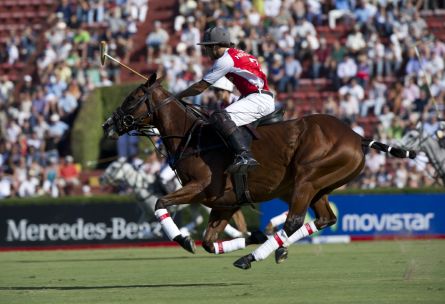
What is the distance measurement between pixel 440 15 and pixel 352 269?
14.1 metres

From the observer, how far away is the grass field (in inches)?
404

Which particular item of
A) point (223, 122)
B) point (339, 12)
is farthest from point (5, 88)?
point (223, 122)

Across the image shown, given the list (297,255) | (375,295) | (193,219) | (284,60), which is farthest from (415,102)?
(375,295)

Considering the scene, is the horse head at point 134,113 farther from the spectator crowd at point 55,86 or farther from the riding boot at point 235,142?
the spectator crowd at point 55,86

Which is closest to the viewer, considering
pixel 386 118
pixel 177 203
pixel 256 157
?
pixel 177 203

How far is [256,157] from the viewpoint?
12.0m

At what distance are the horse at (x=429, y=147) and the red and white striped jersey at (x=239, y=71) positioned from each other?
22.0ft

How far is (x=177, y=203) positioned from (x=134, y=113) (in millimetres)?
1171

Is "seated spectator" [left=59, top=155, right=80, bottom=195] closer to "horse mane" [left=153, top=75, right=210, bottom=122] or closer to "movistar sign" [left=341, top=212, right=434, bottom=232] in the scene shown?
"movistar sign" [left=341, top=212, right=434, bottom=232]

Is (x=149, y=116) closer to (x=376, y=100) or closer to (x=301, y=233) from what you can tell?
(x=301, y=233)

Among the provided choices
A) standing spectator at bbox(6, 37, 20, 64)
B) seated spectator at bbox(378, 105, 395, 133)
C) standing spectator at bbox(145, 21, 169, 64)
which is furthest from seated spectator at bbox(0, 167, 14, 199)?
seated spectator at bbox(378, 105, 395, 133)

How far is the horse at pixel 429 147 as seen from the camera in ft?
60.4

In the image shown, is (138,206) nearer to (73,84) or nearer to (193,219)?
(193,219)

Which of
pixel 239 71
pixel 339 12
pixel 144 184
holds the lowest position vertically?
pixel 144 184
